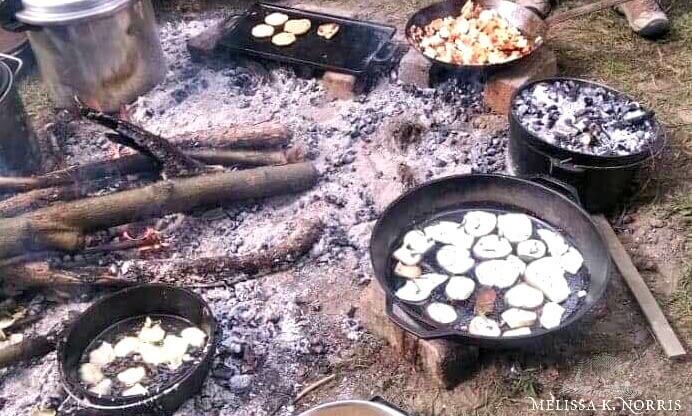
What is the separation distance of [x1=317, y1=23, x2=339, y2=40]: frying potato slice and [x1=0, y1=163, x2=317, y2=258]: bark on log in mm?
1589

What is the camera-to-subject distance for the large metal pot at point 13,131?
3.85 m

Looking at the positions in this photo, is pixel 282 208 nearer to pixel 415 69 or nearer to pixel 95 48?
pixel 415 69

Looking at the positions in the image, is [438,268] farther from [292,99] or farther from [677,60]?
[677,60]

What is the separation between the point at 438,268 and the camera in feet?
10.4

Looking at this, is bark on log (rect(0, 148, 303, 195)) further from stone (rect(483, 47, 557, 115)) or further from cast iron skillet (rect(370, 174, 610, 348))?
stone (rect(483, 47, 557, 115))

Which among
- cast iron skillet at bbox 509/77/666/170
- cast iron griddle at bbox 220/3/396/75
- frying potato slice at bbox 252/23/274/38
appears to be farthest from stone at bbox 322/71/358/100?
cast iron skillet at bbox 509/77/666/170

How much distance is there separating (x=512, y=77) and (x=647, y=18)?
157 cm

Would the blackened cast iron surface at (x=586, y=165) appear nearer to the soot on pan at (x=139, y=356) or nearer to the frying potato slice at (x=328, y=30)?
the frying potato slice at (x=328, y=30)

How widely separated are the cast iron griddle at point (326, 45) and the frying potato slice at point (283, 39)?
31 mm

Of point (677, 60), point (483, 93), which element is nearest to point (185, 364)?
point (483, 93)

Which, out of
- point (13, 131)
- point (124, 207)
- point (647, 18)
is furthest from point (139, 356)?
point (647, 18)

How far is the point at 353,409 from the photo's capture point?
2609 millimetres

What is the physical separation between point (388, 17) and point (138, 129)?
2.80 m

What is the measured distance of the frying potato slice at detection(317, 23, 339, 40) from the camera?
16.5ft
